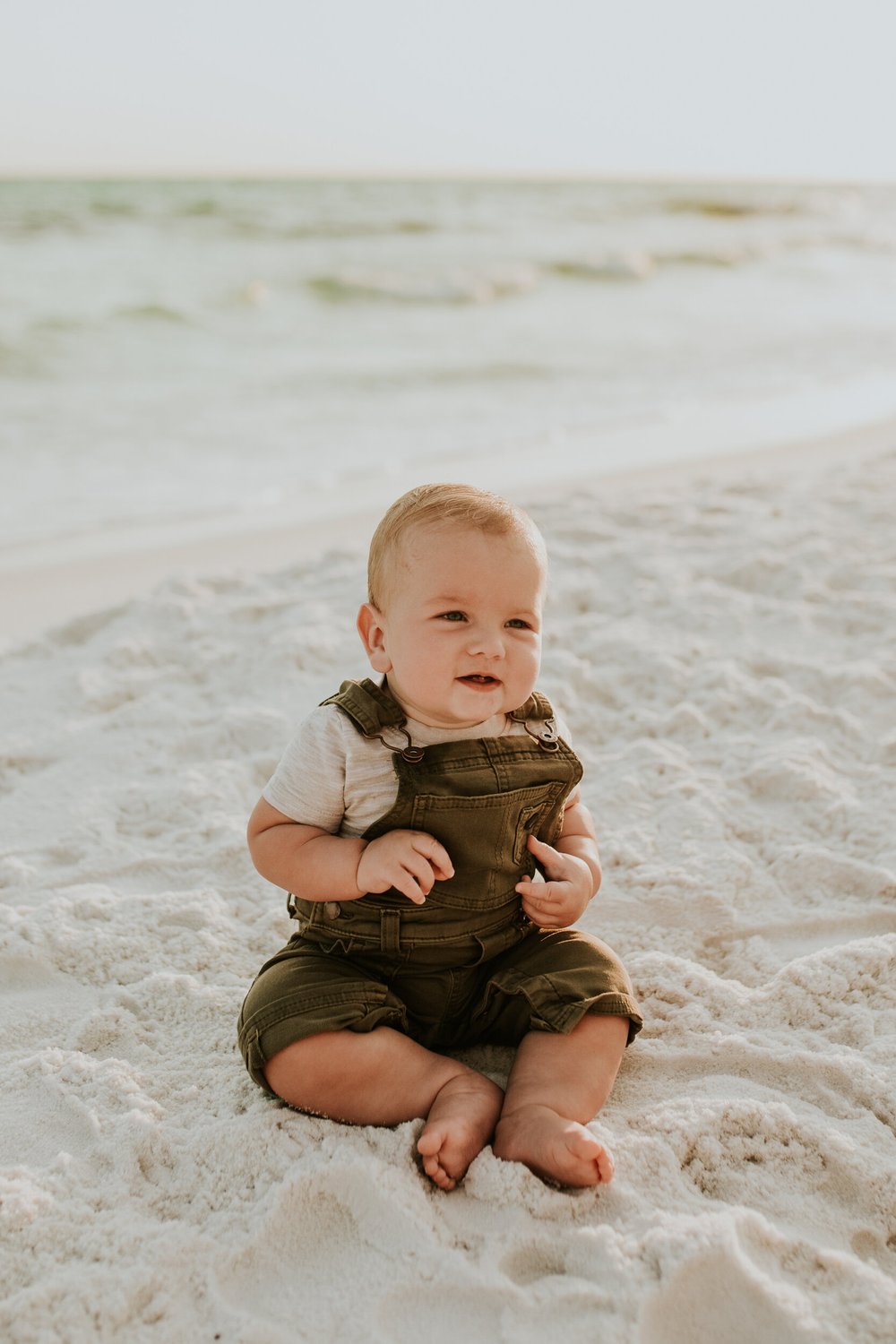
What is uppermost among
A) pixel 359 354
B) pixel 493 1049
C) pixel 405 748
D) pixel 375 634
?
pixel 375 634

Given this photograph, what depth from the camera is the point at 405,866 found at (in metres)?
1.63

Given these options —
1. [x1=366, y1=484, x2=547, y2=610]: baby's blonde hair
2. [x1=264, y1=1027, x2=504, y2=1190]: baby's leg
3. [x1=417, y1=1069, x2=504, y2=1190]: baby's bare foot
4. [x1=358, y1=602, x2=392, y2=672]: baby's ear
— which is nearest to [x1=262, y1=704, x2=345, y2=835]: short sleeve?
[x1=358, y1=602, x2=392, y2=672]: baby's ear

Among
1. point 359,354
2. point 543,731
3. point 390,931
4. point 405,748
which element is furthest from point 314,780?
point 359,354

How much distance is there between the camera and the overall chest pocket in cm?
172

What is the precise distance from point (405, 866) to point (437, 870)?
6 cm

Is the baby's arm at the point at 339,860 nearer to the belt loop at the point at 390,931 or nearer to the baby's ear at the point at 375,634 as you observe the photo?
the belt loop at the point at 390,931

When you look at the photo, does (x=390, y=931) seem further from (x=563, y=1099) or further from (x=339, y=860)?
(x=563, y=1099)

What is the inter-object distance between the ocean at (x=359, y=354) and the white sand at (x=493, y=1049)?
1838mm

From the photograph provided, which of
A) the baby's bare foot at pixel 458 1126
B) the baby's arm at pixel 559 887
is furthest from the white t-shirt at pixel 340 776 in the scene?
the baby's bare foot at pixel 458 1126

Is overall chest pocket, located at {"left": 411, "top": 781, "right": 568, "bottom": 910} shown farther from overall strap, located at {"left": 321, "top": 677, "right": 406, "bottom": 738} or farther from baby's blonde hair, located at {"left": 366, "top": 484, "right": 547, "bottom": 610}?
baby's blonde hair, located at {"left": 366, "top": 484, "right": 547, "bottom": 610}

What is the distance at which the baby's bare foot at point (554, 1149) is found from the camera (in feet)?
4.87

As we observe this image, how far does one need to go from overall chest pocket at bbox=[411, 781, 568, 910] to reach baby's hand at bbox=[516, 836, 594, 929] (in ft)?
0.09

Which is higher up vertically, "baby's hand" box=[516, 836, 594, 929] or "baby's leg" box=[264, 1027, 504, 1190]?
"baby's hand" box=[516, 836, 594, 929]

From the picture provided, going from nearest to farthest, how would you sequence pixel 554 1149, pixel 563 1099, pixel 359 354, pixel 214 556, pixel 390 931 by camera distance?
1. pixel 554 1149
2. pixel 563 1099
3. pixel 390 931
4. pixel 214 556
5. pixel 359 354
